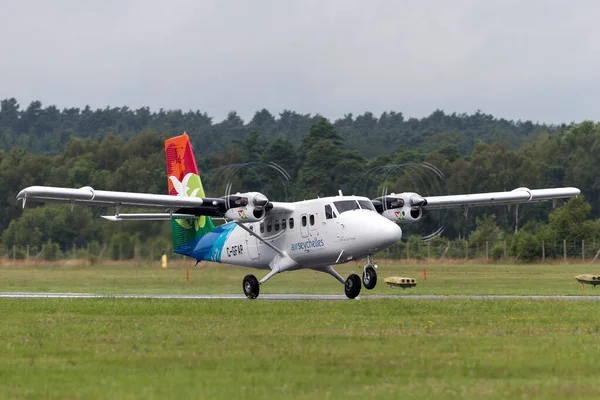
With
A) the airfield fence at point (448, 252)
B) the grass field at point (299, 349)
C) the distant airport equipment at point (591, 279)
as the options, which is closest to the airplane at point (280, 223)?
the grass field at point (299, 349)

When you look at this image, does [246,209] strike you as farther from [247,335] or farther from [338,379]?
[338,379]

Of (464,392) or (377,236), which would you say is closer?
(464,392)

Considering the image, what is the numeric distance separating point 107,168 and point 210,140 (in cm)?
6805

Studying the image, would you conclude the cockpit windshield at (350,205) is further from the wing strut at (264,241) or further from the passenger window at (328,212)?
the wing strut at (264,241)

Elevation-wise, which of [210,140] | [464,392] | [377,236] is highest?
[210,140]

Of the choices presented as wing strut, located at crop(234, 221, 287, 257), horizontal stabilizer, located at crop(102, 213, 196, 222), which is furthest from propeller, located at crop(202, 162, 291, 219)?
horizontal stabilizer, located at crop(102, 213, 196, 222)

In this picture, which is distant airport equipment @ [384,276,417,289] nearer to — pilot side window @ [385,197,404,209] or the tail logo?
pilot side window @ [385,197,404,209]

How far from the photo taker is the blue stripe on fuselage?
121 feet

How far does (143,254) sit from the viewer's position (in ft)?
178

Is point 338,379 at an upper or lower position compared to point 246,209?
lower

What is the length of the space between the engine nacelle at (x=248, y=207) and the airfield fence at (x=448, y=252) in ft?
94.4

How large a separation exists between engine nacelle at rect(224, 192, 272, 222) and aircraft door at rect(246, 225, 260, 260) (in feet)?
6.63

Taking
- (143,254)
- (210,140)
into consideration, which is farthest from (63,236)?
(210,140)

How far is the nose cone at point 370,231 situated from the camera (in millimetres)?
30250
